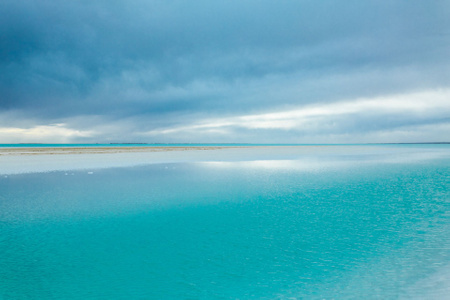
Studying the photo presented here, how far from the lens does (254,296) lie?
7207mm

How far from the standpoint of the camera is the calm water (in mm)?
7602

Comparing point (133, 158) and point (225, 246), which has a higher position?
point (133, 158)

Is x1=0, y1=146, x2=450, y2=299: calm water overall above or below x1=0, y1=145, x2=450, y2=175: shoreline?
below

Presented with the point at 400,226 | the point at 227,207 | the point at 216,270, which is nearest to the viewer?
the point at 216,270

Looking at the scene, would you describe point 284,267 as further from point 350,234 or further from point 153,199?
point 153,199

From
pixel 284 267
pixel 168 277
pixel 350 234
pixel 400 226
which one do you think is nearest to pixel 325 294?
pixel 284 267

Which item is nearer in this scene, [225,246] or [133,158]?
[225,246]

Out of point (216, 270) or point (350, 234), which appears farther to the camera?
point (350, 234)

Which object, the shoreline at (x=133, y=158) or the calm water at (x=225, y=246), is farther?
the shoreline at (x=133, y=158)

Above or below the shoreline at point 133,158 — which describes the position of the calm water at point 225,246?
below

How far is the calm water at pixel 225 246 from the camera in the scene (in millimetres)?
7602

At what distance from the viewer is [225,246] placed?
1041 cm

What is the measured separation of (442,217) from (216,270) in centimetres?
1155

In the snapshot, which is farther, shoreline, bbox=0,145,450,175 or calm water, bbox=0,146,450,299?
shoreline, bbox=0,145,450,175
